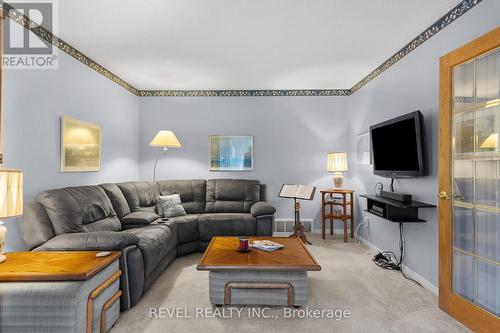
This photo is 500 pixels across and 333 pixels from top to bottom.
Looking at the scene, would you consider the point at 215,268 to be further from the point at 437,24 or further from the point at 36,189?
the point at 437,24

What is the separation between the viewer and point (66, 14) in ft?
7.73

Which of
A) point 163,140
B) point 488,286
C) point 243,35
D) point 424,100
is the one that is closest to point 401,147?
point 424,100

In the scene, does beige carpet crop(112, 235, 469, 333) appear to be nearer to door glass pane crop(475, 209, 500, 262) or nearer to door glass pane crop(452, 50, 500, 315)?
door glass pane crop(452, 50, 500, 315)

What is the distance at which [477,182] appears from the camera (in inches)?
76.6

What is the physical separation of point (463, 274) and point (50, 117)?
4.05 meters

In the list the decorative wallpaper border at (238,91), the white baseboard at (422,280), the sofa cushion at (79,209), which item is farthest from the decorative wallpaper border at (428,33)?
the sofa cushion at (79,209)

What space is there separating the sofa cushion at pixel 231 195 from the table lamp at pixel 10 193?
8.69 ft

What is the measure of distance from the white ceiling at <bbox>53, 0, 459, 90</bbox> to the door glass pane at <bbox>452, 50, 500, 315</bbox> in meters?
0.82

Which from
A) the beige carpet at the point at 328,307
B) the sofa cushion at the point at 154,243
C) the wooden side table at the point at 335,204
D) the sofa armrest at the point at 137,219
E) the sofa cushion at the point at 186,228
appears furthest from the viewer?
the wooden side table at the point at 335,204

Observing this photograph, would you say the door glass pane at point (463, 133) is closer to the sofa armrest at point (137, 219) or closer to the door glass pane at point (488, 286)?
the door glass pane at point (488, 286)

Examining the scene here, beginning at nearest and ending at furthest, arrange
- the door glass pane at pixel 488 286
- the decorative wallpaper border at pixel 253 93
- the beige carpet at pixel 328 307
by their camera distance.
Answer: the door glass pane at pixel 488 286
the beige carpet at pixel 328 307
the decorative wallpaper border at pixel 253 93

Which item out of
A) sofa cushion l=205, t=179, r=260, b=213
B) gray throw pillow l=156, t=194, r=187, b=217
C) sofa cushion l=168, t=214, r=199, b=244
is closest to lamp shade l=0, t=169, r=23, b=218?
sofa cushion l=168, t=214, r=199, b=244

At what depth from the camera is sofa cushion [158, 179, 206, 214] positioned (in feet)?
13.6

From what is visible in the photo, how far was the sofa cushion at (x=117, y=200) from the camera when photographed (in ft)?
10.6
